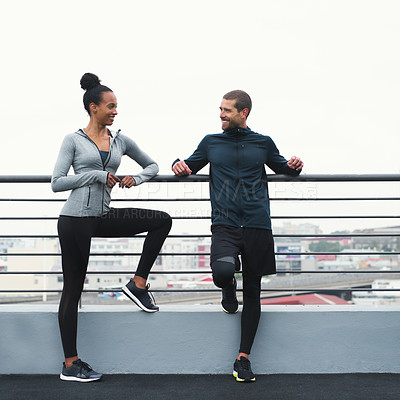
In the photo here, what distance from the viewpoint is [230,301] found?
9.83ft

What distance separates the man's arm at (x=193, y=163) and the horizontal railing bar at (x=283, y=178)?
61mm

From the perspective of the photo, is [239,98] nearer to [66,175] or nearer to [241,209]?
[241,209]

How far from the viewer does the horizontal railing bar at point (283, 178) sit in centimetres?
306

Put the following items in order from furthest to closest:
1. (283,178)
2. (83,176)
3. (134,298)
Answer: (283,178)
(134,298)
(83,176)

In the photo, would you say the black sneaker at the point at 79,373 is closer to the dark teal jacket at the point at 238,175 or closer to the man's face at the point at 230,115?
the dark teal jacket at the point at 238,175

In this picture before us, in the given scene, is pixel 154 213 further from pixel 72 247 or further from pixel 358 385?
pixel 358 385

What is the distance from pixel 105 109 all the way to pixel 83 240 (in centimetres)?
79

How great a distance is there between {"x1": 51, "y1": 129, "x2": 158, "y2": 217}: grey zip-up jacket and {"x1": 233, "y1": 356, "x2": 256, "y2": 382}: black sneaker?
123cm

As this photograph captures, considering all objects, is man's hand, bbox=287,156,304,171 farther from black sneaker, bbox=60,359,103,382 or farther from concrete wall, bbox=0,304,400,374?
black sneaker, bbox=60,359,103,382

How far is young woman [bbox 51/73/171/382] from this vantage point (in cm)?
274

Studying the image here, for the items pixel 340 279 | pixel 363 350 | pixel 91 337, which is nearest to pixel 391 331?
pixel 363 350

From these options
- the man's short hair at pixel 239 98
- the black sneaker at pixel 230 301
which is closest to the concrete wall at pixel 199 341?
the black sneaker at pixel 230 301

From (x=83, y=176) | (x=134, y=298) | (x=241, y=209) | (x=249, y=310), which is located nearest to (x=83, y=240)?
(x=83, y=176)

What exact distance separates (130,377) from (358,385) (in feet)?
4.53
